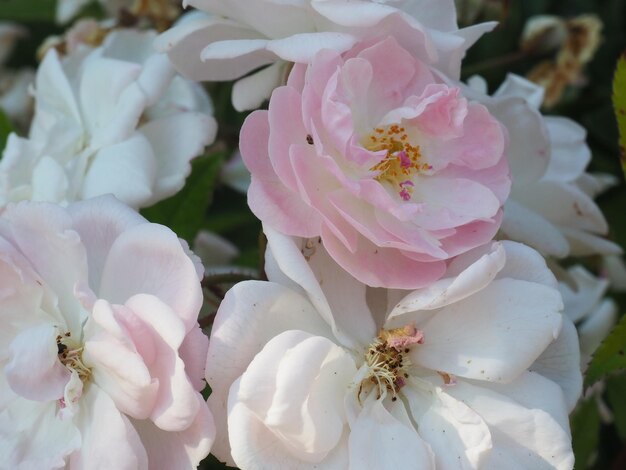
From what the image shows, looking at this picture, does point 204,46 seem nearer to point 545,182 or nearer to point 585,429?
point 545,182

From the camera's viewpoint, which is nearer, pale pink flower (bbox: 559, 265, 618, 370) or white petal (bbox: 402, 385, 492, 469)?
white petal (bbox: 402, 385, 492, 469)

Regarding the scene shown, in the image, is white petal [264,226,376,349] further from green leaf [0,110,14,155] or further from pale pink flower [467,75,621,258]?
green leaf [0,110,14,155]

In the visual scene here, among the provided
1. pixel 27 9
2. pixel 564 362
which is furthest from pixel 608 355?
pixel 27 9

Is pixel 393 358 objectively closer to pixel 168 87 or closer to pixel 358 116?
pixel 358 116

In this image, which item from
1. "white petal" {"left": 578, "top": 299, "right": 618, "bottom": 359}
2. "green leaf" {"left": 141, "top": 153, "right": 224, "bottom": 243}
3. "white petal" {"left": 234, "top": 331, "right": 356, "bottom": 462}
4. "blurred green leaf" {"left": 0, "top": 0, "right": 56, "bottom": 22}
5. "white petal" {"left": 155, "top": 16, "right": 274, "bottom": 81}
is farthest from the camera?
"blurred green leaf" {"left": 0, "top": 0, "right": 56, "bottom": 22}

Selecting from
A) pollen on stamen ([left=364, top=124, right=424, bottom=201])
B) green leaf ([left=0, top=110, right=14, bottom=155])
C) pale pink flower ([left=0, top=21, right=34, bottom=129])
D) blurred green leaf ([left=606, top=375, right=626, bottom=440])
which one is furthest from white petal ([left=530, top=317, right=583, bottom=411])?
pale pink flower ([left=0, top=21, right=34, bottom=129])

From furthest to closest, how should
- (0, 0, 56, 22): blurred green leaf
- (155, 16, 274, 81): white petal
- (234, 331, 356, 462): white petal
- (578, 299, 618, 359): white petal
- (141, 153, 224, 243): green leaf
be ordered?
1. (0, 0, 56, 22): blurred green leaf
2. (578, 299, 618, 359): white petal
3. (141, 153, 224, 243): green leaf
4. (155, 16, 274, 81): white petal
5. (234, 331, 356, 462): white petal
